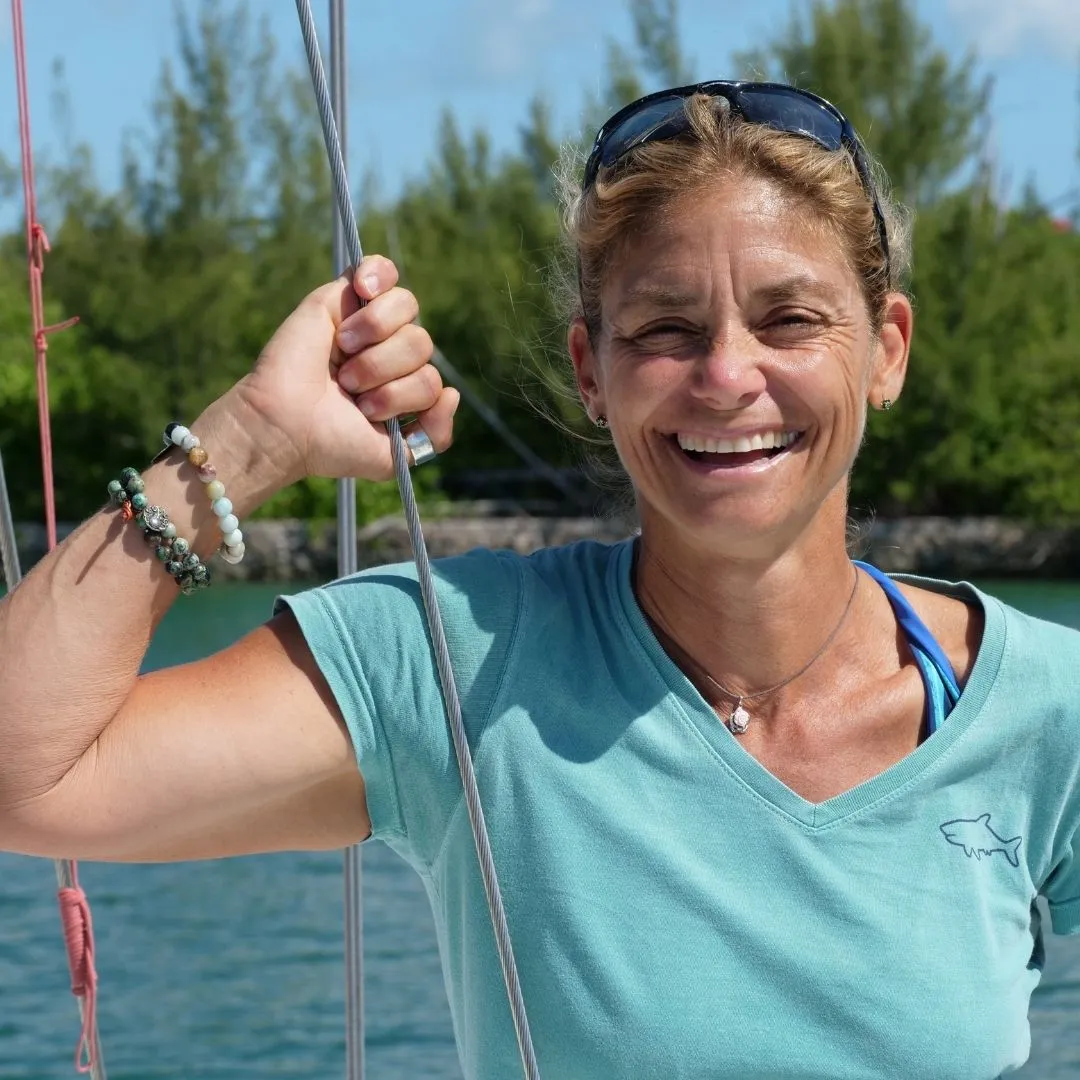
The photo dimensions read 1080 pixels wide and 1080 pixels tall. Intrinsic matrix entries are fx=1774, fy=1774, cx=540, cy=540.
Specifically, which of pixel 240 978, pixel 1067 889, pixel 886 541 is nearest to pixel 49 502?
pixel 1067 889

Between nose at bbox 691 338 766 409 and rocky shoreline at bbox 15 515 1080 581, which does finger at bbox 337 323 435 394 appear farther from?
rocky shoreline at bbox 15 515 1080 581

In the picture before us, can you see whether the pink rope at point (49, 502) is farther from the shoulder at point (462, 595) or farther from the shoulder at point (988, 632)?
the shoulder at point (988, 632)

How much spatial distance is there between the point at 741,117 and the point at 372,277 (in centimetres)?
36

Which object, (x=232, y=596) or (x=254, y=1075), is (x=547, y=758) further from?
(x=232, y=596)

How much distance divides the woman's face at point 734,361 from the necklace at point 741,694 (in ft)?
0.40

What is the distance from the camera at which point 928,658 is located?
1.66 metres

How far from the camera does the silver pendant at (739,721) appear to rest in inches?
63.7

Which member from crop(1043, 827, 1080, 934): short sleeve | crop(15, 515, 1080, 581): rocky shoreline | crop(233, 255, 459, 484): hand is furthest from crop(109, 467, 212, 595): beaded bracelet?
crop(15, 515, 1080, 581): rocky shoreline

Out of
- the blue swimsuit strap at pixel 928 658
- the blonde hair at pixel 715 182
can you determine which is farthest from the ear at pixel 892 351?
the blue swimsuit strap at pixel 928 658

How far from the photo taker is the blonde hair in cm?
155

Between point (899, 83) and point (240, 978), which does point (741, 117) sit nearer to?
point (240, 978)

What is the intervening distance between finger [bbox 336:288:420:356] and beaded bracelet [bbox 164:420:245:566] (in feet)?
0.52

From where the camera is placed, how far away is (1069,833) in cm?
159

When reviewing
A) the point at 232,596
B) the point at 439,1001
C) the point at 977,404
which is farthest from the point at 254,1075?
the point at 977,404
